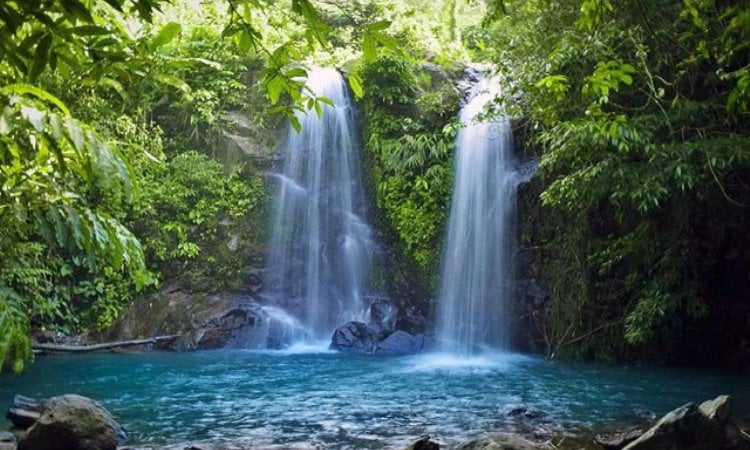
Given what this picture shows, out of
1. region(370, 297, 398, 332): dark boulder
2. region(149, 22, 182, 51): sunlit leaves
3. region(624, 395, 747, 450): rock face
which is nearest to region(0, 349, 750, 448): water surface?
region(624, 395, 747, 450): rock face

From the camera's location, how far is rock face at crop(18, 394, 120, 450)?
501 centimetres

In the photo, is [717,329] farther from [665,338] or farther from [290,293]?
[290,293]

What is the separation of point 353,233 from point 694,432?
29.0 feet

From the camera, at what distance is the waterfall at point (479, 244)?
11.5 metres

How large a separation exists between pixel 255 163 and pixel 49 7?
40.5 ft

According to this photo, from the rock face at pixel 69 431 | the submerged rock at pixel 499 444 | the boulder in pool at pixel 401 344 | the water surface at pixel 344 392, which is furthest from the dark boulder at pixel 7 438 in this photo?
the boulder in pool at pixel 401 344

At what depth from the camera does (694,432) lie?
496 cm

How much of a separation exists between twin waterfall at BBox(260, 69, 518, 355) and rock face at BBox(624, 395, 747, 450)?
599cm

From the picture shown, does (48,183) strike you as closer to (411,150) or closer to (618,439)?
(618,439)

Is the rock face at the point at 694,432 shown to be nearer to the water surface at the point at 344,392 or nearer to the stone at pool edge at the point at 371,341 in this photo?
the water surface at the point at 344,392

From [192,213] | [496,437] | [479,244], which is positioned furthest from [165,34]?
[192,213]

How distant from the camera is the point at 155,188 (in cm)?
1276

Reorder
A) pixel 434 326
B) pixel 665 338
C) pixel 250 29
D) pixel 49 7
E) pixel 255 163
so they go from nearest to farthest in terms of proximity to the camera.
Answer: pixel 49 7, pixel 250 29, pixel 665 338, pixel 434 326, pixel 255 163

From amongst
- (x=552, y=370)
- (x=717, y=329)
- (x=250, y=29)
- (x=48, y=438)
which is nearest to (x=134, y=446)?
(x=48, y=438)
